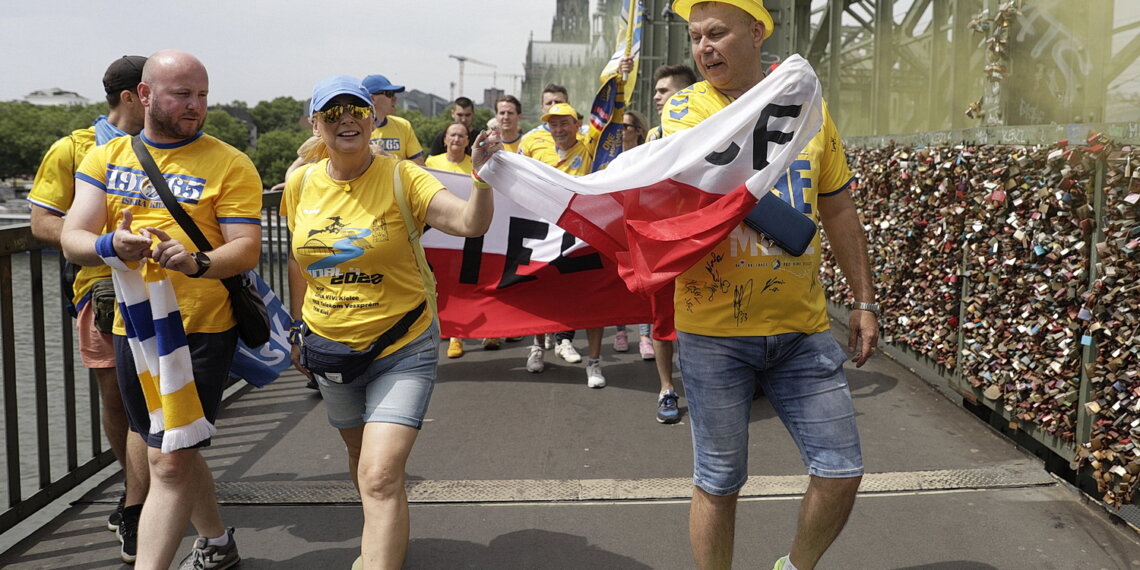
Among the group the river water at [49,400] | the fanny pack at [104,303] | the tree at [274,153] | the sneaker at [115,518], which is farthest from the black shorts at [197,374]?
the tree at [274,153]

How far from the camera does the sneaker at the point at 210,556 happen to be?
149 inches

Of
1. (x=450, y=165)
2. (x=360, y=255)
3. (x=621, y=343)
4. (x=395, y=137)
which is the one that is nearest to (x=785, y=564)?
(x=360, y=255)

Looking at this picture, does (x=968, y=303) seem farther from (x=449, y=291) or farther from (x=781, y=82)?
(x=449, y=291)

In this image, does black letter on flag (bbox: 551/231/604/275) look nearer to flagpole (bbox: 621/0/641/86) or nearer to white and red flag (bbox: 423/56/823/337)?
flagpole (bbox: 621/0/641/86)

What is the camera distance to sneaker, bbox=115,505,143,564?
157 inches

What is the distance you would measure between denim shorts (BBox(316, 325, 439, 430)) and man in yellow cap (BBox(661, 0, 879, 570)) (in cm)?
92

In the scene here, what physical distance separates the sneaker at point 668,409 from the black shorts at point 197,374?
3.17 m

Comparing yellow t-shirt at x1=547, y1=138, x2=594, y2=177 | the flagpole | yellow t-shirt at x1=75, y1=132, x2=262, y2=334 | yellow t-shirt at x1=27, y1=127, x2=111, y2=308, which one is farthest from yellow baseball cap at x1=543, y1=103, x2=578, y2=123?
yellow t-shirt at x1=75, y1=132, x2=262, y2=334

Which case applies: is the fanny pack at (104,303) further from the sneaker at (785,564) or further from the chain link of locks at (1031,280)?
the chain link of locks at (1031,280)

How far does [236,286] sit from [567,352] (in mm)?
4794

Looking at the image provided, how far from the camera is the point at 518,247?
287 inches

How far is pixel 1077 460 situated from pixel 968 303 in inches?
59.5

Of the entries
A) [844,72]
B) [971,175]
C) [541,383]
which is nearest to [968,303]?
[971,175]

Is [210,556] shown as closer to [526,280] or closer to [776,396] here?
[776,396]
